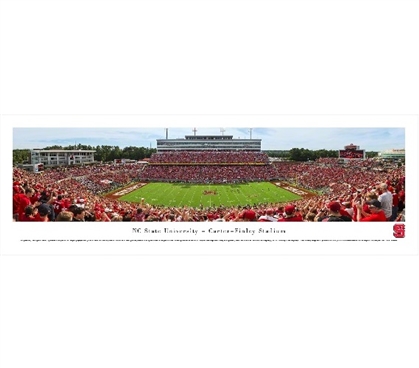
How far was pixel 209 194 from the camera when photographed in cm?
827

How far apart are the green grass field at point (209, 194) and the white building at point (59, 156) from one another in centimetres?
144

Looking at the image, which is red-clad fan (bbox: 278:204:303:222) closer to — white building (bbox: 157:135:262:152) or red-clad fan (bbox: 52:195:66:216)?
white building (bbox: 157:135:262:152)

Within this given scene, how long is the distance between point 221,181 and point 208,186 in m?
0.39

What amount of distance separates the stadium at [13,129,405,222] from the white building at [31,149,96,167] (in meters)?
0.02

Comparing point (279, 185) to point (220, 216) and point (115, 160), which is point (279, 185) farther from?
point (115, 160)

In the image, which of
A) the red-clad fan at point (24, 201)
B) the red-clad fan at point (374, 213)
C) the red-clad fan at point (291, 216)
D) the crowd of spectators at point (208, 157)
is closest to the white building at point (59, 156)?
the red-clad fan at point (24, 201)

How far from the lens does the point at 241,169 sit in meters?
8.54
